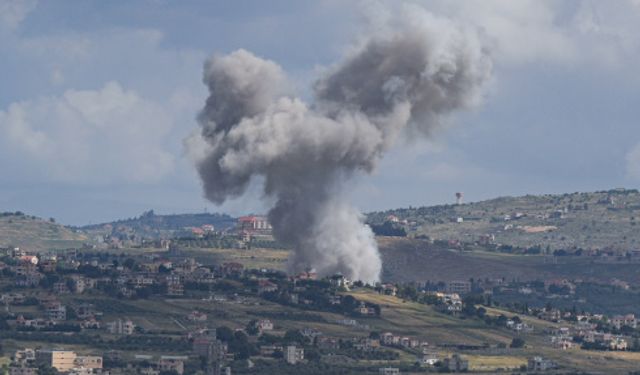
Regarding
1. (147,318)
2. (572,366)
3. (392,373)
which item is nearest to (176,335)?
(147,318)

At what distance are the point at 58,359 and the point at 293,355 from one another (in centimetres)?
1806

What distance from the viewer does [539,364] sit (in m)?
158

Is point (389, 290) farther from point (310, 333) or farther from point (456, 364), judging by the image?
point (456, 364)

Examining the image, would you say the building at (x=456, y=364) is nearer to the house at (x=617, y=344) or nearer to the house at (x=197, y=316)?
the house at (x=617, y=344)

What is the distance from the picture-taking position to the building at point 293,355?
153125 millimetres

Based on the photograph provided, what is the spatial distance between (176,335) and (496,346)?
27.0 m

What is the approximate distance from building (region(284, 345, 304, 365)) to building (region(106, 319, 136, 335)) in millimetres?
15190

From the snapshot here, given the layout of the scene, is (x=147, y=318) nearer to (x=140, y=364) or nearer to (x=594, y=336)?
(x=140, y=364)

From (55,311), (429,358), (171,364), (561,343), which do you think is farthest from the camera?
(561,343)

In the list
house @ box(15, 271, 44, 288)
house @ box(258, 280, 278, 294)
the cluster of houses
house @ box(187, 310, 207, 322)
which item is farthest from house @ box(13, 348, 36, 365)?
house @ box(15, 271, 44, 288)

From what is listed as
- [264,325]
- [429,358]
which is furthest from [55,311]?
[429,358]

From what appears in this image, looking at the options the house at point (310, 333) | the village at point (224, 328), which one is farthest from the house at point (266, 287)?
the house at point (310, 333)

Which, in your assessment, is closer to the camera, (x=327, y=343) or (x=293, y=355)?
(x=293, y=355)

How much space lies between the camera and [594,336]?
17938 centimetres
